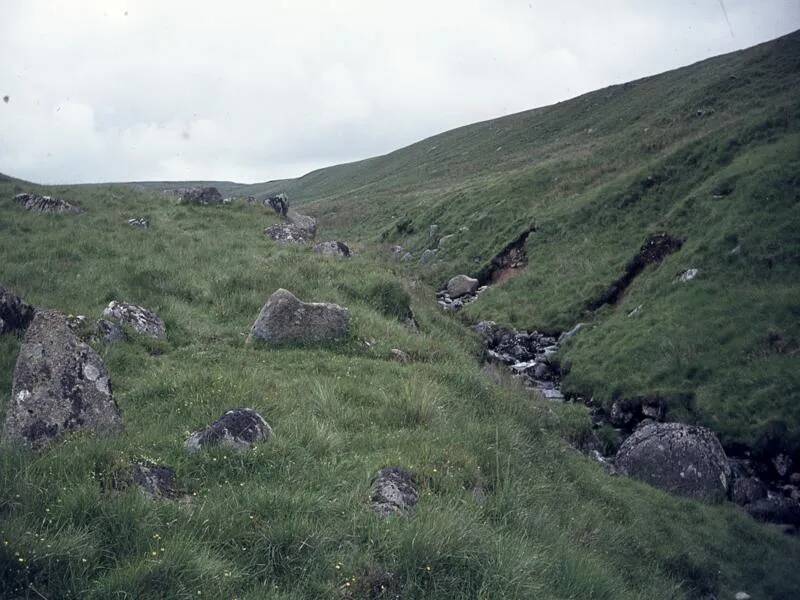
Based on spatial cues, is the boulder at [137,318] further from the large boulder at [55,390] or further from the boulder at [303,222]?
the boulder at [303,222]

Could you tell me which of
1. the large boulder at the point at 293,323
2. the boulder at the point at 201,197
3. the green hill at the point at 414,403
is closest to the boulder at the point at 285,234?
the green hill at the point at 414,403

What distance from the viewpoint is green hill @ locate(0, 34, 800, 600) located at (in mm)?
5852

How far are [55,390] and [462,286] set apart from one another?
29124 millimetres

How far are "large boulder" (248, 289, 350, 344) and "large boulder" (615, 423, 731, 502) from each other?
806cm

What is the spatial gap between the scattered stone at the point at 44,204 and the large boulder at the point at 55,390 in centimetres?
1788

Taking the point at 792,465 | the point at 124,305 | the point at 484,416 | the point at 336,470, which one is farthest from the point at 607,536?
the point at 124,305

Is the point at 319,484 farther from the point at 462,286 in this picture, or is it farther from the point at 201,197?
the point at 462,286

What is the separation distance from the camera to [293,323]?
44.1 feet

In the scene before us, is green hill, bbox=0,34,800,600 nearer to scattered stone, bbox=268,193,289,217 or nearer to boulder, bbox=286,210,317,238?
scattered stone, bbox=268,193,289,217

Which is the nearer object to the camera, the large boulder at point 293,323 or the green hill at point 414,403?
the green hill at point 414,403

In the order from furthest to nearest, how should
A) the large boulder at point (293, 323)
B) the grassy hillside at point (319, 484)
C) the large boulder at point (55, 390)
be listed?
the large boulder at point (293, 323) → the large boulder at point (55, 390) → the grassy hillside at point (319, 484)

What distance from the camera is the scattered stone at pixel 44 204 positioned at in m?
23.2

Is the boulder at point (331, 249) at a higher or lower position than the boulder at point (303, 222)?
lower

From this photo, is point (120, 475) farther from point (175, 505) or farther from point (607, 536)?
point (607, 536)
